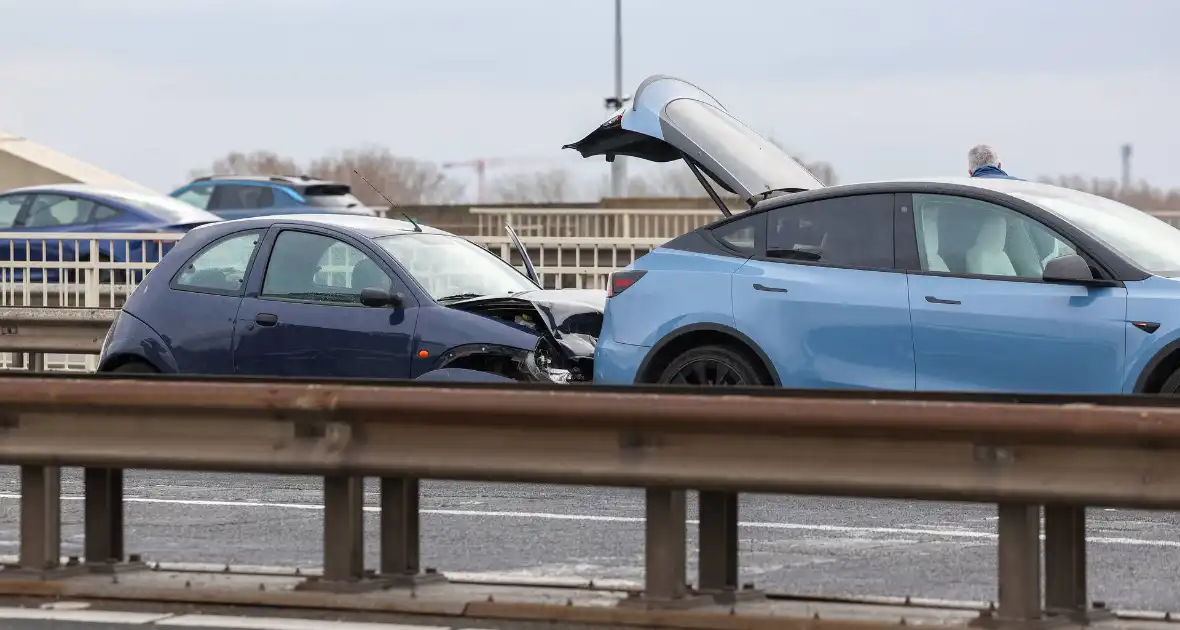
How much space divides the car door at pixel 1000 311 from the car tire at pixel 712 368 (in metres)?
0.95

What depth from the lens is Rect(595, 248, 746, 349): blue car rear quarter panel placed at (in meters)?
10.4

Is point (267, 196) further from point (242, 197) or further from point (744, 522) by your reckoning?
point (744, 522)

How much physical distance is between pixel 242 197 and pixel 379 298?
1940 centimetres

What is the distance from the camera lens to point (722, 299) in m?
10.4

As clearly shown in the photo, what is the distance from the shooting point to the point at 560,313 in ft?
37.7

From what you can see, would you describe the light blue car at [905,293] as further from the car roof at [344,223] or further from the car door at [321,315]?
the car roof at [344,223]

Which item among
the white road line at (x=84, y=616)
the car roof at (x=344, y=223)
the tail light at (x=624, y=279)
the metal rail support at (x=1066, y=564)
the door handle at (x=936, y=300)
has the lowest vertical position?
the white road line at (x=84, y=616)

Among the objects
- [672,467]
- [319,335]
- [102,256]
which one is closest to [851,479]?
[672,467]

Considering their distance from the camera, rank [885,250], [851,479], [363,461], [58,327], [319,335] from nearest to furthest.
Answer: [851,479] < [363,461] < [885,250] < [319,335] < [58,327]

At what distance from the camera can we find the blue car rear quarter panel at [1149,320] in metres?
9.09

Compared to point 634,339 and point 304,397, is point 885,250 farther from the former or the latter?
point 304,397

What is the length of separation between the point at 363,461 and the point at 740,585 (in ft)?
4.25

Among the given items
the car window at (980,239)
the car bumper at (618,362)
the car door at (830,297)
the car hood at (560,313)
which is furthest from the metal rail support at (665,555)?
the car hood at (560,313)

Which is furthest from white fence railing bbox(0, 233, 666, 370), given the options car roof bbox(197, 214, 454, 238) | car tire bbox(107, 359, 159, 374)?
car tire bbox(107, 359, 159, 374)
